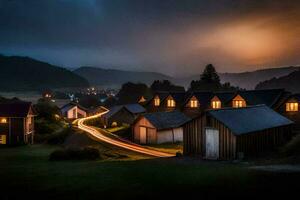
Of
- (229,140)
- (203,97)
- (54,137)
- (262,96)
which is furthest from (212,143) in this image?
(203,97)

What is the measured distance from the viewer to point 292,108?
62.1 metres

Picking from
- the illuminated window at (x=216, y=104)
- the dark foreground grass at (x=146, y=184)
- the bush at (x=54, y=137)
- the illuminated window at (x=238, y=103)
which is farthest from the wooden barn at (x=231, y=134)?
the bush at (x=54, y=137)

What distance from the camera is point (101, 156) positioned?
40.7 m

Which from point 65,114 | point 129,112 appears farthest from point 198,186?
point 65,114

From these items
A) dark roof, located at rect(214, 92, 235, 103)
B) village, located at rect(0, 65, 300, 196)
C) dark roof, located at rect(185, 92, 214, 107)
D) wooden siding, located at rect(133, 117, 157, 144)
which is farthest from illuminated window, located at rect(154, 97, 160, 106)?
wooden siding, located at rect(133, 117, 157, 144)

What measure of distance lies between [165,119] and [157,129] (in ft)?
14.9

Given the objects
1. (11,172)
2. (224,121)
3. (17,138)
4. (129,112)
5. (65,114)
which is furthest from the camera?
(65,114)

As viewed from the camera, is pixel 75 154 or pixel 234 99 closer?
pixel 75 154

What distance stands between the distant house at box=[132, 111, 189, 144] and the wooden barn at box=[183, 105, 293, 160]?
21.6m

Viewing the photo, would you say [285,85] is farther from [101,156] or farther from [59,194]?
[59,194]

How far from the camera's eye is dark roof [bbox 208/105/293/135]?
125 ft

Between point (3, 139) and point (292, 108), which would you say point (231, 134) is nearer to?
point (292, 108)

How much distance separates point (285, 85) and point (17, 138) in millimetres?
169364

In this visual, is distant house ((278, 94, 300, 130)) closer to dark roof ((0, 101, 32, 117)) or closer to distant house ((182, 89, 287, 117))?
distant house ((182, 89, 287, 117))
